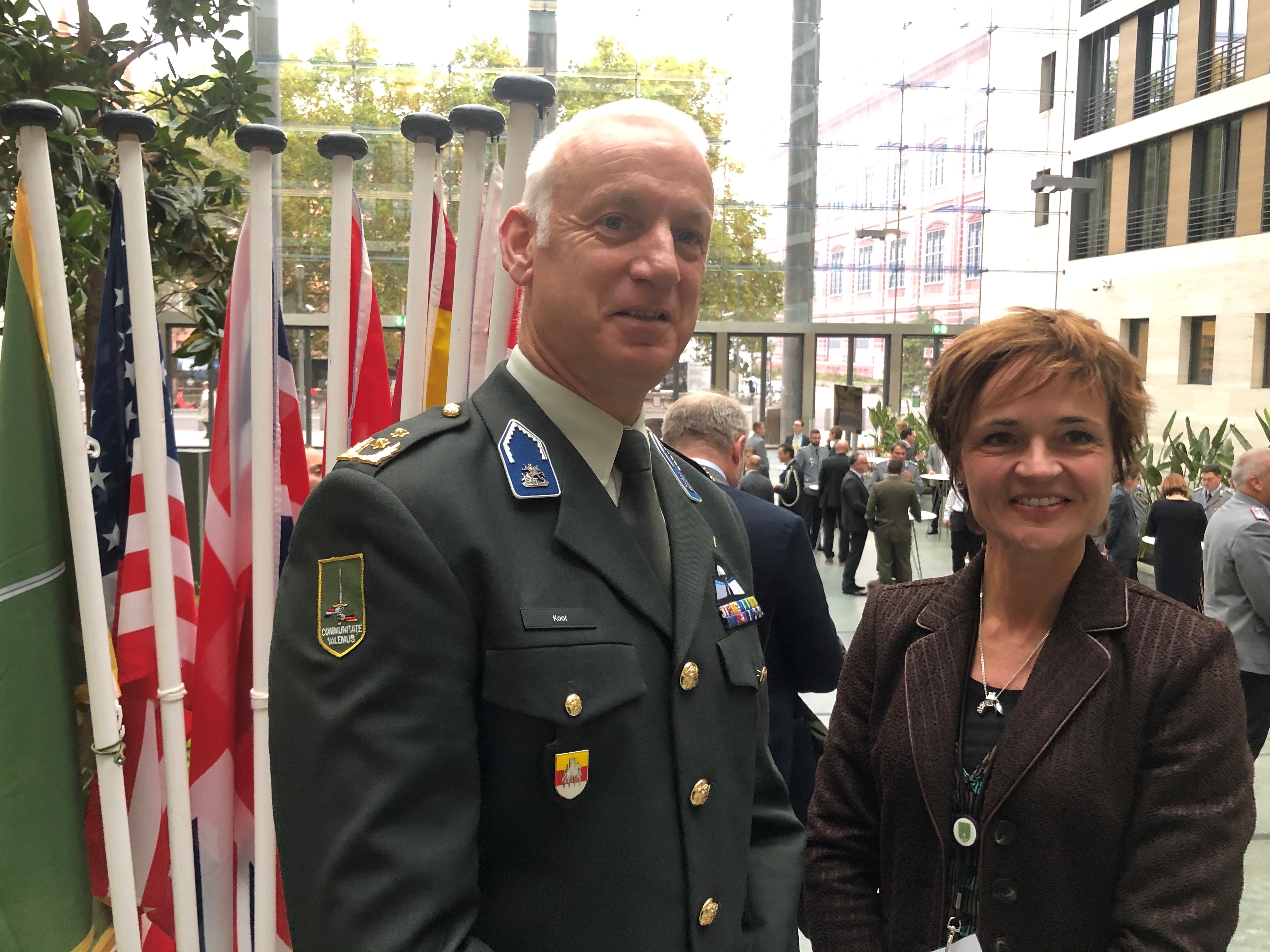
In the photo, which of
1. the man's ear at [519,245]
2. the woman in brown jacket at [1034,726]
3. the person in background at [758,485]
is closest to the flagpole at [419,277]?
the man's ear at [519,245]

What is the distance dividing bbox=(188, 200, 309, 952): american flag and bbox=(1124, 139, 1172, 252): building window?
66.5 ft

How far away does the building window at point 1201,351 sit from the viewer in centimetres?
1814

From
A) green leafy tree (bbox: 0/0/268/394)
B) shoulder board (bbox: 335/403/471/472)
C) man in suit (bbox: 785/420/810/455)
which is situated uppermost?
green leafy tree (bbox: 0/0/268/394)

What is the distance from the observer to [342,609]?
111 centimetres

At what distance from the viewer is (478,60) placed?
21.5 m

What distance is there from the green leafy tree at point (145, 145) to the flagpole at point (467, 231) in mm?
1242

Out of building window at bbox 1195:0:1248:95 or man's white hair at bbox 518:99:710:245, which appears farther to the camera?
building window at bbox 1195:0:1248:95

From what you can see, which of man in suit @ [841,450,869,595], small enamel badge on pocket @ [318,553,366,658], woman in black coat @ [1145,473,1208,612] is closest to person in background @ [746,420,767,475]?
man in suit @ [841,450,869,595]

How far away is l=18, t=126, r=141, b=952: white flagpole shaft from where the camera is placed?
2160mm

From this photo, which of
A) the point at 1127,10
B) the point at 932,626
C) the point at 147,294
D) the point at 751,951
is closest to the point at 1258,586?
the point at 932,626

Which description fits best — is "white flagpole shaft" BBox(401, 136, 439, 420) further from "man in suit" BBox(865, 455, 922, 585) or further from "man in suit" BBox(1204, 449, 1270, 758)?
"man in suit" BBox(865, 455, 922, 585)

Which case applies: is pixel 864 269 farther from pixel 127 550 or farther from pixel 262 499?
pixel 127 550

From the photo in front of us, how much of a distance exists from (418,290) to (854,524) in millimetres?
8966

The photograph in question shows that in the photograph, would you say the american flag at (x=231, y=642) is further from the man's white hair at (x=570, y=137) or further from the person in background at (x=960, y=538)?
the person in background at (x=960, y=538)
